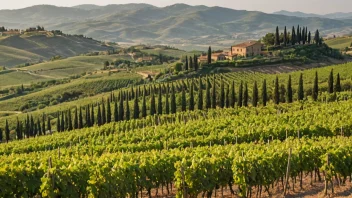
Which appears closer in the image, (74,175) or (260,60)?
(74,175)

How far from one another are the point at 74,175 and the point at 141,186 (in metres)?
3.79

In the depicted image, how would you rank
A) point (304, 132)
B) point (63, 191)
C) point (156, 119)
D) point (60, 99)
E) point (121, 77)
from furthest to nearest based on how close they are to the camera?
point (121, 77) → point (60, 99) → point (156, 119) → point (304, 132) → point (63, 191)

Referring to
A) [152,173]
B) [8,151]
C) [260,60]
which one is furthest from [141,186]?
[260,60]

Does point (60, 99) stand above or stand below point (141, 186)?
below

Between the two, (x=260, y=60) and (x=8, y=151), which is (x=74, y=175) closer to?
(x=8, y=151)

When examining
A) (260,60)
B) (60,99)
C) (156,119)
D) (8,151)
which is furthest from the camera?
(60,99)

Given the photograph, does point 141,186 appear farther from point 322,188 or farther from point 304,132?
point 304,132

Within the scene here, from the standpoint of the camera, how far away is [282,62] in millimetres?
115875

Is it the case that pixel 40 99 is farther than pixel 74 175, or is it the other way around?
pixel 40 99

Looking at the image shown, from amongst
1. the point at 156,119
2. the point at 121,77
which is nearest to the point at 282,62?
the point at 121,77

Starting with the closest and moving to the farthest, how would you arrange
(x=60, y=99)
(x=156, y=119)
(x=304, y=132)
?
(x=304, y=132) < (x=156, y=119) < (x=60, y=99)

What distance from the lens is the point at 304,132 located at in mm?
36250

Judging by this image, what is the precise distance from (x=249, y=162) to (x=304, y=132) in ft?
55.4

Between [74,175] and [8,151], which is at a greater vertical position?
[74,175]
